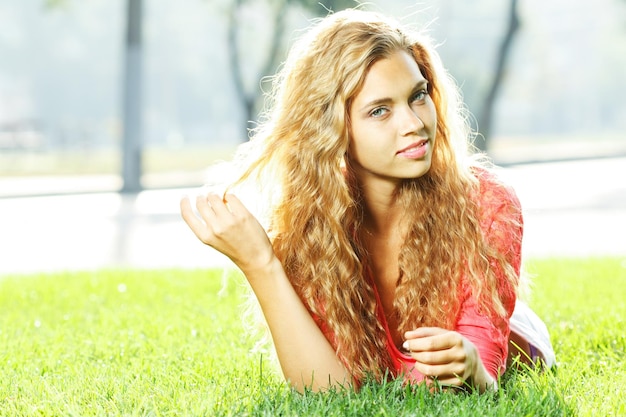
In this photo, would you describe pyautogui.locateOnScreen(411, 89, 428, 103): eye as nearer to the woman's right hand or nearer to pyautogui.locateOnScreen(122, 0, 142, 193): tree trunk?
the woman's right hand

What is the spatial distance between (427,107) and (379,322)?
2.48 ft

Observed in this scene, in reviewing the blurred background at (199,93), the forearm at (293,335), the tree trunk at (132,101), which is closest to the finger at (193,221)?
the forearm at (293,335)

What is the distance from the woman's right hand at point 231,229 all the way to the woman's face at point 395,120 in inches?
17.3

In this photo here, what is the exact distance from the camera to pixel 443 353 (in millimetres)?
2492

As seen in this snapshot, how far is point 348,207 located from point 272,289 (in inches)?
15.8

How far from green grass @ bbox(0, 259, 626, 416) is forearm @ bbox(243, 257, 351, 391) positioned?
0.08 m

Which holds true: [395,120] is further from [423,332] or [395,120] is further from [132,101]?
[132,101]

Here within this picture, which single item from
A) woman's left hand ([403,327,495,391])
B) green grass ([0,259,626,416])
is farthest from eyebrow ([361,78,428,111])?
green grass ([0,259,626,416])

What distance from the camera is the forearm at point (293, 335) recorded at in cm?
281

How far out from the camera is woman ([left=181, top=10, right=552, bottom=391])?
282cm

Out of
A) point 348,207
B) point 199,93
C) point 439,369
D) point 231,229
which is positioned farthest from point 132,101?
point 439,369

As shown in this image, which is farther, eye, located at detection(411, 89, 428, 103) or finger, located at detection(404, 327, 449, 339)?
eye, located at detection(411, 89, 428, 103)

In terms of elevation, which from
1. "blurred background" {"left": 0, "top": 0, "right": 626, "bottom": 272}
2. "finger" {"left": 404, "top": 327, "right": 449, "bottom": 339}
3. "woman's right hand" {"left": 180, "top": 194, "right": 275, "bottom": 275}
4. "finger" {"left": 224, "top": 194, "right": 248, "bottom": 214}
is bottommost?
"blurred background" {"left": 0, "top": 0, "right": 626, "bottom": 272}

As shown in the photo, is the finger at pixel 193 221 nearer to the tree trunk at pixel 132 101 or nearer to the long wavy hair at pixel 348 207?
the long wavy hair at pixel 348 207
